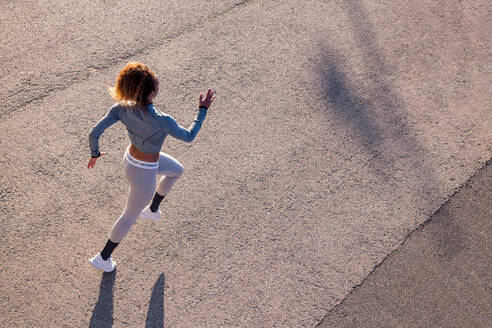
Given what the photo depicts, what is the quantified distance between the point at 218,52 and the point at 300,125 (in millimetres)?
1587

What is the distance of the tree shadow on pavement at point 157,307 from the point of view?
14.6 ft

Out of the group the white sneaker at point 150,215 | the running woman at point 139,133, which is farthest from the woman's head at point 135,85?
the white sneaker at point 150,215

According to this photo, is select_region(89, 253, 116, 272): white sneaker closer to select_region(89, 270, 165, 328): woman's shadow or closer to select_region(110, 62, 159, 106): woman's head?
select_region(89, 270, 165, 328): woman's shadow

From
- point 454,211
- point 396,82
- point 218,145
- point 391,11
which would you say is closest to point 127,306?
point 218,145

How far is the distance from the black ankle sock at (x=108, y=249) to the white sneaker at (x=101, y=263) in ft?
0.14

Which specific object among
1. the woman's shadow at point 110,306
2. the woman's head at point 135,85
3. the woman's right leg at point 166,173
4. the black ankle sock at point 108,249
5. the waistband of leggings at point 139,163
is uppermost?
the woman's head at point 135,85

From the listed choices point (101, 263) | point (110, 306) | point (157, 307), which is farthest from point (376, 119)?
point (110, 306)

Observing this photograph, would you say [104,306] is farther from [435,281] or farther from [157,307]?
[435,281]

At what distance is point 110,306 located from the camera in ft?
14.8

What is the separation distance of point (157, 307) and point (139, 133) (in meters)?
1.58

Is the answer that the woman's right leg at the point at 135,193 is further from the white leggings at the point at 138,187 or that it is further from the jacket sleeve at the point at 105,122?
the jacket sleeve at the point at 105,122

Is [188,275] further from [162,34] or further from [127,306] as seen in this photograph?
[162,34]

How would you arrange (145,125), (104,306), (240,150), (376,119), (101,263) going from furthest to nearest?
(376,119)
(240,150)
(101,263)
(104,306)
(145,125)

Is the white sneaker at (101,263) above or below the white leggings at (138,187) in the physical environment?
below
